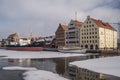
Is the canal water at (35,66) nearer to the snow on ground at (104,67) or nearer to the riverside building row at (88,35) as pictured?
the snow on ground at (104,67)

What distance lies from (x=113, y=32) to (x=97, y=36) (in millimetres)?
30393

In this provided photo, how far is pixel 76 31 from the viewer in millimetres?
123250

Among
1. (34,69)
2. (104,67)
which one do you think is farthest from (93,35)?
(34,69)

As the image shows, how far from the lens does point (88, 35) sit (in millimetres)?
115562

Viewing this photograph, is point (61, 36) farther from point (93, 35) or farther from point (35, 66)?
point (35, 66)

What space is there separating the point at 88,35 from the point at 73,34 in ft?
40.6

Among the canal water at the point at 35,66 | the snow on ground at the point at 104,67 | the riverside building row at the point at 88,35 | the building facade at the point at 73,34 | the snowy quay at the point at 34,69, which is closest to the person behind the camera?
the snowy quay at the point at 34,69

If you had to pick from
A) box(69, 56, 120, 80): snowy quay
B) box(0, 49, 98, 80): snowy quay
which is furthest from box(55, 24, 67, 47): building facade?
box(69, 56, 120, 80): snowy quay

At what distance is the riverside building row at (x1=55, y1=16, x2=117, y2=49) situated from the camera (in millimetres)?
111438

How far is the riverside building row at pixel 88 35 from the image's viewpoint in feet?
366

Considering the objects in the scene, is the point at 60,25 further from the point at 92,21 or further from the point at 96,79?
the point at 96,79

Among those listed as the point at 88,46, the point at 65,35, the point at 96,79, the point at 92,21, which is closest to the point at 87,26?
the point at 92,21

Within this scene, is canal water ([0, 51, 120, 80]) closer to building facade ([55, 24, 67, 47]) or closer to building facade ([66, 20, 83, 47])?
building facade ([66, 20, 83, 47])

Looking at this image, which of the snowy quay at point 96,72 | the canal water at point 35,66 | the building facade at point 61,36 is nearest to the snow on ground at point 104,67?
the snowy quay at point 96,72
